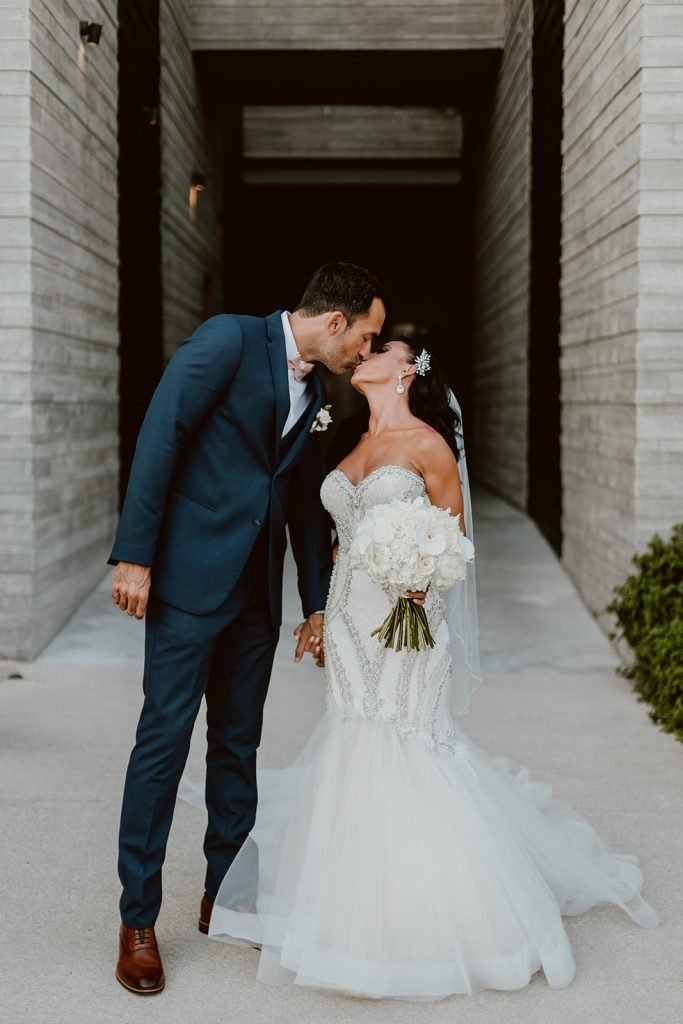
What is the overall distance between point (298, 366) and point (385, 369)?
1.20ft

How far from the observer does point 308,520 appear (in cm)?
320

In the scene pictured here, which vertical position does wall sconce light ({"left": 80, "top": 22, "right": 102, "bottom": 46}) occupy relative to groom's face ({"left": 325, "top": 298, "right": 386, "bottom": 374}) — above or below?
above

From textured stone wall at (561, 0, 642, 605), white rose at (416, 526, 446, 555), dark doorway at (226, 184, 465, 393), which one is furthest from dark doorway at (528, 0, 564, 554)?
dark doorway at (226, 184, 465, 393)

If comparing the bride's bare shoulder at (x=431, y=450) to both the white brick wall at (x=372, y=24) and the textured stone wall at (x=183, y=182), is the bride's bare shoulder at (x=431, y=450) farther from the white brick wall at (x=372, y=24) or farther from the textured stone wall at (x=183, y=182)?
the white brick wall at (x=372, y=24)

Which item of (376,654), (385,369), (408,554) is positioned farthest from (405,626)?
(385,369)

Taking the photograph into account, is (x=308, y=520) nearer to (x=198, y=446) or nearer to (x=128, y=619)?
(x=198, y=446)

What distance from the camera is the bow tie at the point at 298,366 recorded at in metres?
2.94

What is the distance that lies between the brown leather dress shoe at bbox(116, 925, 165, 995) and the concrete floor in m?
0.03

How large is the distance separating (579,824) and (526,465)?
7.29m

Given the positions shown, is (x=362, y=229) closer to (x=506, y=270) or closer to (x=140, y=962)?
(x=506, y=270)

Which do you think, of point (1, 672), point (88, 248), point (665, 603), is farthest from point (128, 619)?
point (665, 603)

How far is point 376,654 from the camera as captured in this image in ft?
9.98

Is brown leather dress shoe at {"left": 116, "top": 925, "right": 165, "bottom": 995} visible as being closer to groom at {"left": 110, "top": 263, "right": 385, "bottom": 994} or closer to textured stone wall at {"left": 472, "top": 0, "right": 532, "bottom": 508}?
groom at {"left": 110, "top": 263, "right": 385, "bottom": 994}

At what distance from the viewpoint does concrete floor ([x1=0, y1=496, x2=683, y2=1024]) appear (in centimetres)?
272
